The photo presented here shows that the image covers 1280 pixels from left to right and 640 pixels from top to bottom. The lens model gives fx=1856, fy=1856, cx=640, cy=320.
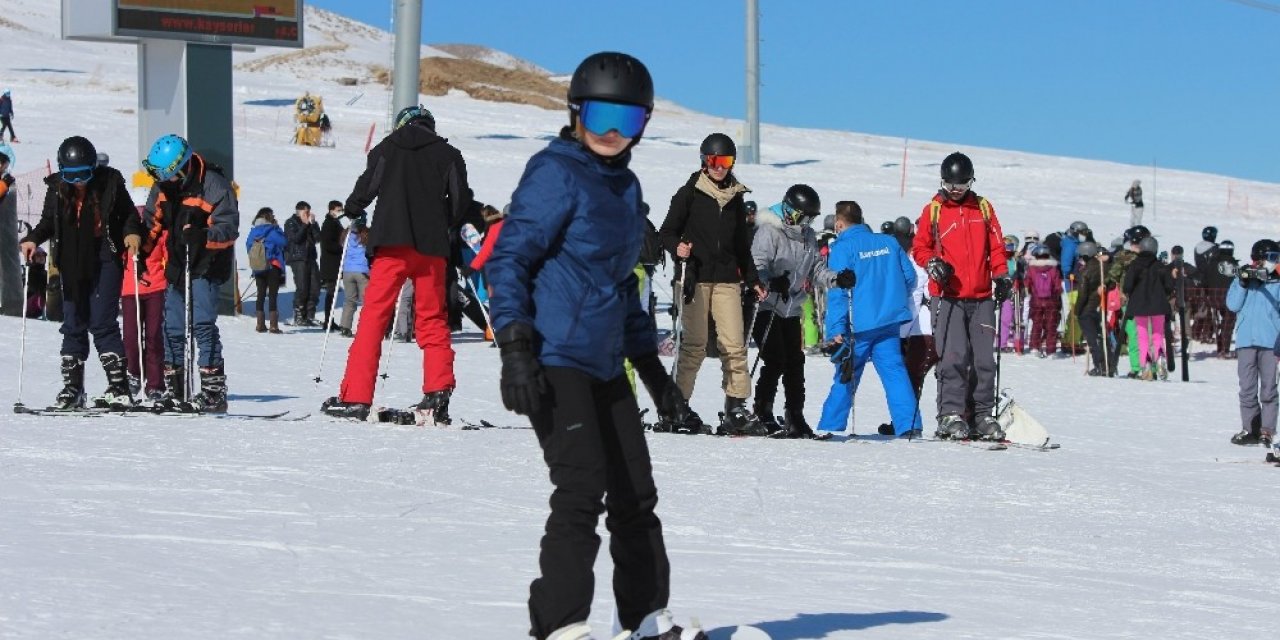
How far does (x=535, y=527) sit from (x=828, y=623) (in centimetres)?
214

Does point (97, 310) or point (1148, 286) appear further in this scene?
point (1148, 286)

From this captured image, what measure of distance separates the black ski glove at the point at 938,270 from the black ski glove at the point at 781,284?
2.90 feet

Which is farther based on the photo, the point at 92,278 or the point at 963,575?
the point at 92,278

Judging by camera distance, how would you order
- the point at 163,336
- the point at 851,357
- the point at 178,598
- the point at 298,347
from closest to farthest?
Answer: 1. the point at 178,598
2. the point at 163,336
3. the point at 851,357
4. the point at 298,347

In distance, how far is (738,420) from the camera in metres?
11.5

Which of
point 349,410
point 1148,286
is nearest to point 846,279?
point 349,410

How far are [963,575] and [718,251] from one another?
4338 mm

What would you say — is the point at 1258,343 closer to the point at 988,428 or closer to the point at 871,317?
the point at 988,428

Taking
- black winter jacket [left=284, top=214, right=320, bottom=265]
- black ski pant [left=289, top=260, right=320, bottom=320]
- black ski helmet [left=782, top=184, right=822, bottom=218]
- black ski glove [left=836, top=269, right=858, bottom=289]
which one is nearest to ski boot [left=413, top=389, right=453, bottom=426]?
black ski helmet [left=782, top=184, right=822, bottom=218]

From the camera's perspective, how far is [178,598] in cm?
554

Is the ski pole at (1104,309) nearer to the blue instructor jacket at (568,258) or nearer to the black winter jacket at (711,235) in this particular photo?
the black winter jacket at (711,235)

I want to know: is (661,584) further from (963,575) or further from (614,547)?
(963,575)

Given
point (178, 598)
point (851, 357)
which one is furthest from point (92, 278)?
point (178, 598)

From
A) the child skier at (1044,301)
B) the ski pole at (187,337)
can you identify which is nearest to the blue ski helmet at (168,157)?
the ski pole at (187,337)
